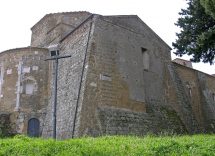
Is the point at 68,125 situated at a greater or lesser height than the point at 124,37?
lesser

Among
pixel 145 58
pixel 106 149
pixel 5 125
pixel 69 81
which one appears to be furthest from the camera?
pixel 145 58

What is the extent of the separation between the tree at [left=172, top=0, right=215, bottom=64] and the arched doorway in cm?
783

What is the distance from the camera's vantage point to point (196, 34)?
13.3m

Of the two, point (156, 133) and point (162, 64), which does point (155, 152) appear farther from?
point (162, 64)

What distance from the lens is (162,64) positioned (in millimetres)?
17672

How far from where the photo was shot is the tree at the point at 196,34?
1208 centimetres

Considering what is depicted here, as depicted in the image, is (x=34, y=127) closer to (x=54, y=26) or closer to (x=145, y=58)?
(x=145, y=58)

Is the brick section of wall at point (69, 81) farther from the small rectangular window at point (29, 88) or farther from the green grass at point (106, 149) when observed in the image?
the green grass at point (106, 149)

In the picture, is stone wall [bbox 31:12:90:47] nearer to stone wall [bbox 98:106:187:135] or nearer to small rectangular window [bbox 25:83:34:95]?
small rectangular window [bbox 25:83:34:95]

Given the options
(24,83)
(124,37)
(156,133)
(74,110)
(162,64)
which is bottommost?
(156,133)

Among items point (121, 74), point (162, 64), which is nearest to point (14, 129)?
point (121, 74)

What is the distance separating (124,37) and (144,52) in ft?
5.48

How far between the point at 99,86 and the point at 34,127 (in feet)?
15.9

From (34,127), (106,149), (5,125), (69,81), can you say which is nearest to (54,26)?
(69,81)
